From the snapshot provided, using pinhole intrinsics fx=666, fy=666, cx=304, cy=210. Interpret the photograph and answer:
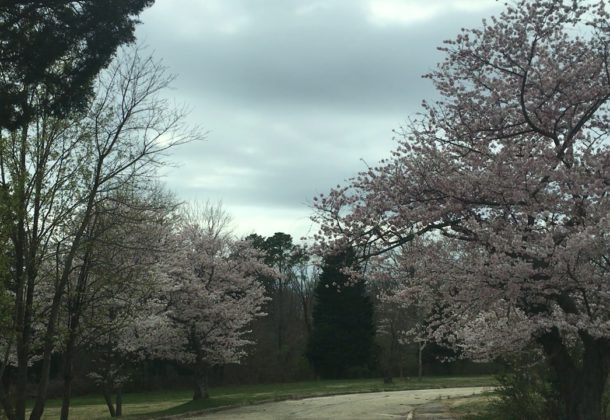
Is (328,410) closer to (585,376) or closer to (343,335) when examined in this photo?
(585,376)

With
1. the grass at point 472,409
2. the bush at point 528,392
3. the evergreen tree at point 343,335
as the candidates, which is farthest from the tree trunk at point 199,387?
the evergreen tree at point 343,335

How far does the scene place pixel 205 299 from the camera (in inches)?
1170

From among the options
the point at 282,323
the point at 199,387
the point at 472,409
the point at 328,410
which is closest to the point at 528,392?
the point at 472,409

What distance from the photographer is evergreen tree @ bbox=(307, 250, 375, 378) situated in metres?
54.0

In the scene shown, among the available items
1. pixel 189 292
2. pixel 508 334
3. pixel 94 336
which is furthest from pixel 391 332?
pixel 508 334

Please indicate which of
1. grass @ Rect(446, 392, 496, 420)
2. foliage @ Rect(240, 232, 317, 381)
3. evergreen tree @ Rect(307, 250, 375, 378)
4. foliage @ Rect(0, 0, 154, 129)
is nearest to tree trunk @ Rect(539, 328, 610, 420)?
grass @ Rect(446, 392, 496, 420)

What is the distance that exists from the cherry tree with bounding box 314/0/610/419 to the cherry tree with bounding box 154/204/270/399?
1763 centimetres

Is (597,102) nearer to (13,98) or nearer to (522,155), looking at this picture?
(522,155)

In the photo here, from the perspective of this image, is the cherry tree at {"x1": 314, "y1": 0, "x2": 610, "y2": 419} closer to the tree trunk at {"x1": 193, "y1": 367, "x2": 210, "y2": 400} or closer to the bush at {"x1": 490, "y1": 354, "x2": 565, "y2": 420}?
the bush at {"x1": 490, "y1": 354, "x2": 565, "y2": 420}

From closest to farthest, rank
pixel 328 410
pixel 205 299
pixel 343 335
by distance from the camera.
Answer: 1. pixel 328 410
2. pixel 205 299
3. pixel 343 335

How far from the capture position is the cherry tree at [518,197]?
941cm

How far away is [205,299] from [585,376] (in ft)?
69.2

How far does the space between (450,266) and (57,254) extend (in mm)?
10939

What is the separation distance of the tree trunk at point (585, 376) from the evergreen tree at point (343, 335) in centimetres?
4253
